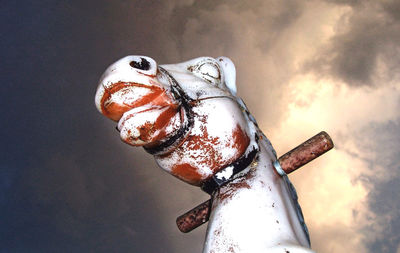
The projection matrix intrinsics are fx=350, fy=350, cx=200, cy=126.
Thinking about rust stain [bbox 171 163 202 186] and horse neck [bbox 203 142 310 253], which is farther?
rust stain [bbox 171 163 202 186]

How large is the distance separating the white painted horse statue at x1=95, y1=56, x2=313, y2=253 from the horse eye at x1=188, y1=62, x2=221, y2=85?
4 cm

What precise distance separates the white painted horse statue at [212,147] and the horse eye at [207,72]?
4cm

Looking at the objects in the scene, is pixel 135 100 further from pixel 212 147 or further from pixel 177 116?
pixel 212 147

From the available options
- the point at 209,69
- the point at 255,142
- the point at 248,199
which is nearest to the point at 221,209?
the point at 248,199

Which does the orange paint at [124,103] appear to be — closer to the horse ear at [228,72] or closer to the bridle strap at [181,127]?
the bridle strap at [181,127]

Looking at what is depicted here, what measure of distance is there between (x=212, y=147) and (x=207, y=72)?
1.07ft

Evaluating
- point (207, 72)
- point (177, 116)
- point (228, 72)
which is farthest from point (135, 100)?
point (228, 72)

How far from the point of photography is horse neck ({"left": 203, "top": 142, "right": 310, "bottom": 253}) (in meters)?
0.84

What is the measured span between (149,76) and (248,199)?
41cm

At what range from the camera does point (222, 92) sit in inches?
43.0

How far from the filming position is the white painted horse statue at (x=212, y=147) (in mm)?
837

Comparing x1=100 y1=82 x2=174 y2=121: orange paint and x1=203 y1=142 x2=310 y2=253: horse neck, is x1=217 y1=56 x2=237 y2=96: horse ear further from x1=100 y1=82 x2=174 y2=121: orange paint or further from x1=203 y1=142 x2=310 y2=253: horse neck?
x1=100 y1=82 x2=174 y2=121: orange paint

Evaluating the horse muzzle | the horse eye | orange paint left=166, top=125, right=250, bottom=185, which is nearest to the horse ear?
the horse eye

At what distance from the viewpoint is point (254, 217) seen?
887 mm
